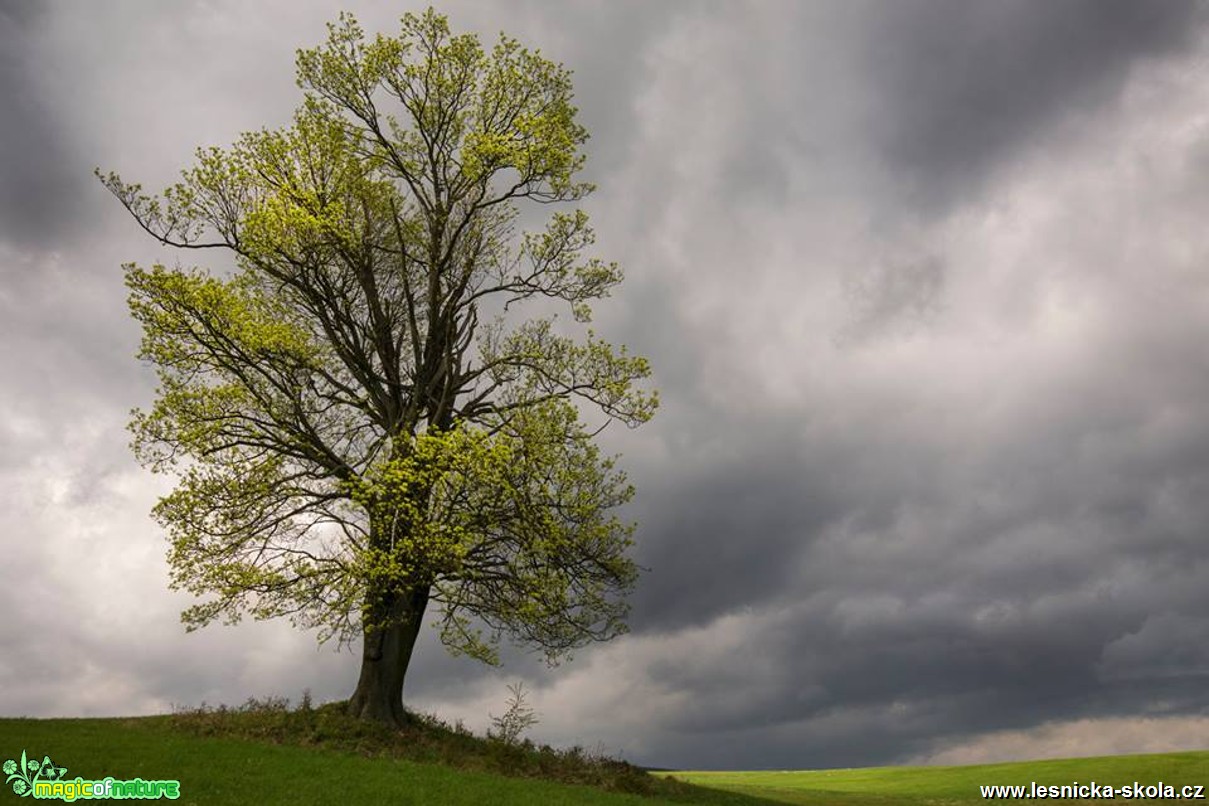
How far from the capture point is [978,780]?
52.4 meters

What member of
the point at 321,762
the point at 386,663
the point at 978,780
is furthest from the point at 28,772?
the point at 978,780

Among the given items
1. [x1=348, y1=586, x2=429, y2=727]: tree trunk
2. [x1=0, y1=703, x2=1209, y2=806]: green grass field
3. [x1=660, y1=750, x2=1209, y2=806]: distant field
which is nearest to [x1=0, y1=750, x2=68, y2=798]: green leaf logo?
[x1=0, y1=703, x2=1209, y2=806]: green grass field

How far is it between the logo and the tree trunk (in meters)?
9.04

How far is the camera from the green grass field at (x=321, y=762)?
65.2ft

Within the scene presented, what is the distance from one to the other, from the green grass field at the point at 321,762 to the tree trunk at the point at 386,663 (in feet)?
2.94

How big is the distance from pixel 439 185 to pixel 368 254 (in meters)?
3.88

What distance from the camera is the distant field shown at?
135 ft

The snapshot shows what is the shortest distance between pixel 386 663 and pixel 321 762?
603cm

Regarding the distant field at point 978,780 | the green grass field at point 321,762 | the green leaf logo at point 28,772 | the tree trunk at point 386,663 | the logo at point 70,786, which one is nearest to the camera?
the logo at point 70,786

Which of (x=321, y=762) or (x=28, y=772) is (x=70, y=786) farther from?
(x=321, y=762)

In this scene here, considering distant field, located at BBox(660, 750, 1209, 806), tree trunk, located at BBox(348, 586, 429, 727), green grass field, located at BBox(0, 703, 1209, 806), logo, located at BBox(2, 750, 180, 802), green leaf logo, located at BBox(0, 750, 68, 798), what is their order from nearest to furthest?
logo, located at BBox(2, 750, 180, 802) < green leaf logo, located at BBox(0, 750, 68, 798) < green grass field, located at BBox(0, 703, 1209, 806) < tree trunk, located at BBox(348, 586, 429, 727) < distant field, located at BBox(660, 750, 1209, 806)

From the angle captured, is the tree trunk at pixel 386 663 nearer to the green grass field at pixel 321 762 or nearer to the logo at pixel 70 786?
the green grass field at pixel 321 762

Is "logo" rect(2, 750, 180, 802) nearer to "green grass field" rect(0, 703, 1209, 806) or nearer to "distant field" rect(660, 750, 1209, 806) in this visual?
"green grass field" rect(0, 703, 1209, 806)

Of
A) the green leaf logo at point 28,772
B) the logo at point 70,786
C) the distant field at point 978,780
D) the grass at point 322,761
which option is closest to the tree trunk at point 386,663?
the grass at point 322,761
